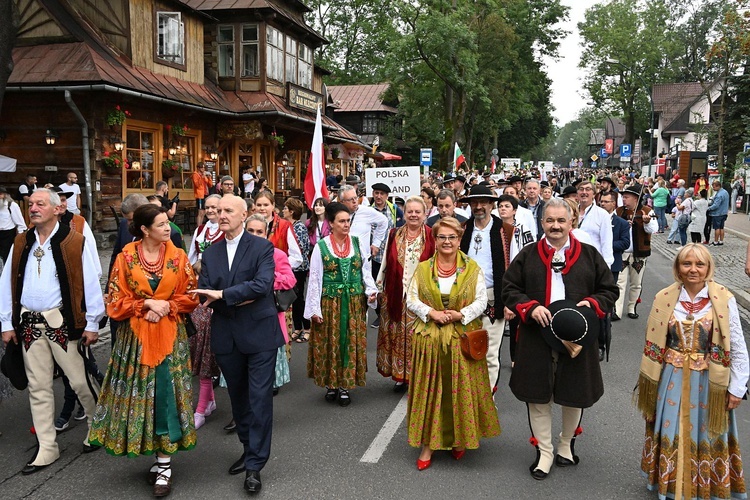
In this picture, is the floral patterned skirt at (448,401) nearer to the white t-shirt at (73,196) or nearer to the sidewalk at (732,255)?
the sidewalk at (732,255)

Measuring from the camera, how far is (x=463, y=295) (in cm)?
478

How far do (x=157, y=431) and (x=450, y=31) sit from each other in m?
30.4

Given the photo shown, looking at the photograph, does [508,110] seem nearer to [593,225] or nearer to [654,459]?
[593,225]

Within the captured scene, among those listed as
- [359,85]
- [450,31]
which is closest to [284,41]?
[450,31]

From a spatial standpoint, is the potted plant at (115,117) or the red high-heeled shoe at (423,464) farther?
the potted plant at (115,117)

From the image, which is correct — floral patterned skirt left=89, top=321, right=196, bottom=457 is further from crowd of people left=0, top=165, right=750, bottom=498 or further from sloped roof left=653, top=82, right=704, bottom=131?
sloped roof left=653, top=82, right=704, bottom=131

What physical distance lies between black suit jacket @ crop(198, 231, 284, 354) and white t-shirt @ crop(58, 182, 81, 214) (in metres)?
8.55

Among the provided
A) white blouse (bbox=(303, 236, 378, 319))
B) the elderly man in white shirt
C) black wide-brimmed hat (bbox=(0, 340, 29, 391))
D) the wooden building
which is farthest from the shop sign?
black wide-brimmed hat (bbox=(0, 340, 29, 391))

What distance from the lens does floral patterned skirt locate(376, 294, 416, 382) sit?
20.1 ft

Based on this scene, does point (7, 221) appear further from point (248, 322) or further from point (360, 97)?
point (360, 97)

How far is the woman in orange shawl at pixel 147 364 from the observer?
14.0 feet

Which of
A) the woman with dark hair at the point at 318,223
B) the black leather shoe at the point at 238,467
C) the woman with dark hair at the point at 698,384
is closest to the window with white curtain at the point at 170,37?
the woman with dark hair at the point at 318,223

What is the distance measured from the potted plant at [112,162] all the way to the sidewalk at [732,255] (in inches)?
511

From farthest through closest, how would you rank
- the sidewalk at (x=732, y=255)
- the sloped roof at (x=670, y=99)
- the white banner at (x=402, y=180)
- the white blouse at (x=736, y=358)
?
the sloped roof at (x=670, y=99)
the sidewalk at (x=732, y=255)
the white banner at (x=402, y=180)
the white blouse at (x=736, y=358)
